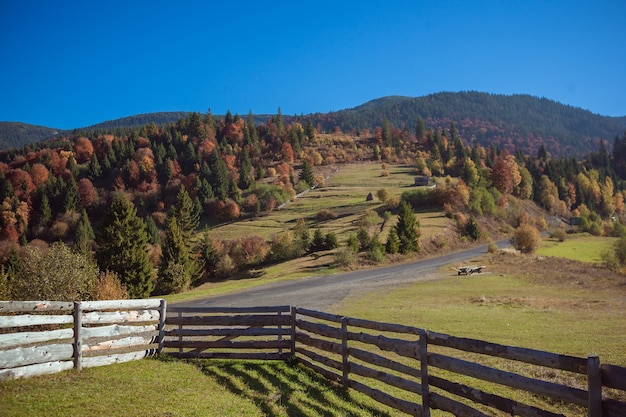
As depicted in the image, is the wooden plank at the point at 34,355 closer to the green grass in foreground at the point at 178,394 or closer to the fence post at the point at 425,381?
the green grass in foreground at the point at 178,394

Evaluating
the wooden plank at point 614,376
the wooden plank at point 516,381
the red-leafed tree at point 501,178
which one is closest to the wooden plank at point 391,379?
the wooden plank at point 516,381

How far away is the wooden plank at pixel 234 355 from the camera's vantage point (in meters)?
13.5

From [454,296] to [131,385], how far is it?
2824 cm

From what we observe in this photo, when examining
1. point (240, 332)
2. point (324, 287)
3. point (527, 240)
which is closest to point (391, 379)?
point (240, 332)

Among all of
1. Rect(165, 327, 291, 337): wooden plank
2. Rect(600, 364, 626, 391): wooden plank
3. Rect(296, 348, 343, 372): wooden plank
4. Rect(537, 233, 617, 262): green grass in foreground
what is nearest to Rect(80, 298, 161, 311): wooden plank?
Rect(165, 327, 291, 337): wooden plank

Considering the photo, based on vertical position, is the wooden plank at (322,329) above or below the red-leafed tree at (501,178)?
below

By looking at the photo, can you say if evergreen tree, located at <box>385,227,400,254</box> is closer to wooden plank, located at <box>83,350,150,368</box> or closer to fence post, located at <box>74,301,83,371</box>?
wooden plank, located at <box>83,350,150,368</box>

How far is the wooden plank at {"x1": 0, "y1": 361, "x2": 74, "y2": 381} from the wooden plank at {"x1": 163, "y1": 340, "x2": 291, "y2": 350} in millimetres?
3580

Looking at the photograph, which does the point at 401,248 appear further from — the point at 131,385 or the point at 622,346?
the point at 131,385

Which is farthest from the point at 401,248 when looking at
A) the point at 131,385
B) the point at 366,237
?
the point at 131,385

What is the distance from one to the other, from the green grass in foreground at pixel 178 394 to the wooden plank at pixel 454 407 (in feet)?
5.49

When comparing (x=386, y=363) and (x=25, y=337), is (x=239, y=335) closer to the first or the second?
(x=386, y=363)

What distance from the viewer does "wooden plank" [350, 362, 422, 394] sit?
29.0 ft

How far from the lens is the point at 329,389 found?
430 inches
